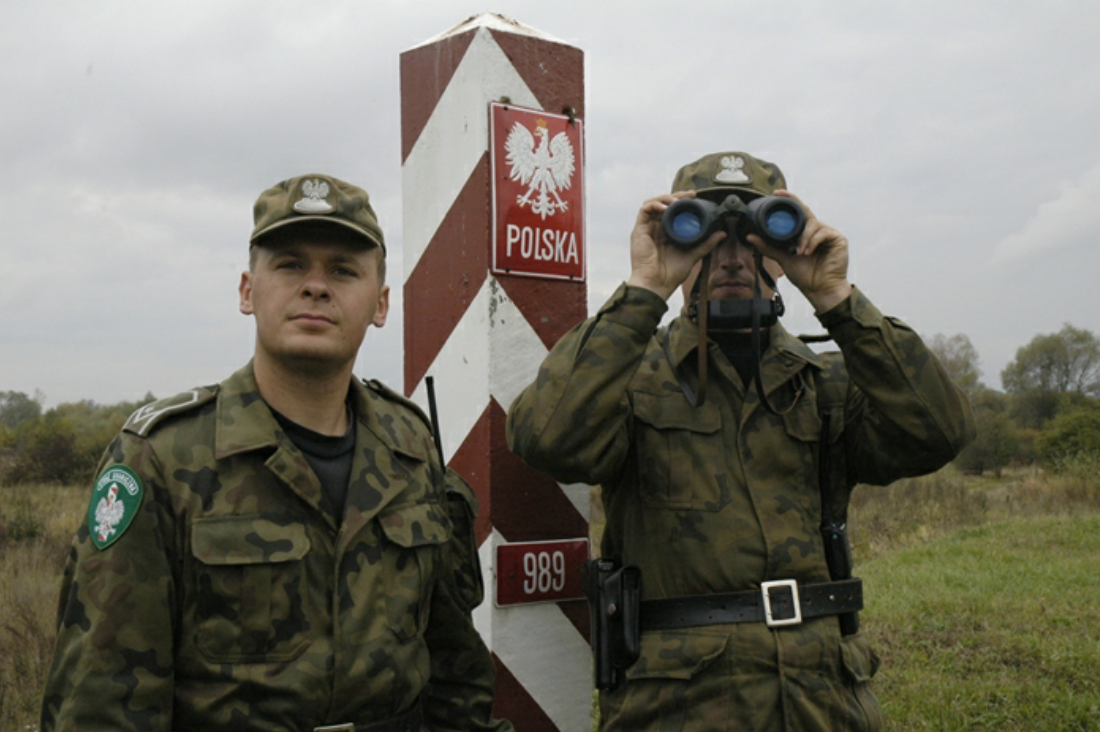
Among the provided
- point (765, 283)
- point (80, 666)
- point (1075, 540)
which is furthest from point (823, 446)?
point (1075, 540)

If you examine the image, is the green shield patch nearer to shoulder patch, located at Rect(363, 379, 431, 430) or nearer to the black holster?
shoulder patch, located at Rect(363, 379, 431, 430)

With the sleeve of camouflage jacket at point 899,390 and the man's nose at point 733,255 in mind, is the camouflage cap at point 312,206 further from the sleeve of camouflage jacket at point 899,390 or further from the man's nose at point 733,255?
the sleeve of camouflage jacket at point 899,390

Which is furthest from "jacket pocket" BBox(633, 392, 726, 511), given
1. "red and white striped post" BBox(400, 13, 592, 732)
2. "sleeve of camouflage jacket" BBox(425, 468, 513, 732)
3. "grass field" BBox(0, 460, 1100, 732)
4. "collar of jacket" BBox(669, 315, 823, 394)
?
"grass field" BBox(0, 460, 1100, 732)

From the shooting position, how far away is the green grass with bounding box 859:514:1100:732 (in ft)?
14.8

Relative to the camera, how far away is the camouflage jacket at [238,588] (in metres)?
1.59

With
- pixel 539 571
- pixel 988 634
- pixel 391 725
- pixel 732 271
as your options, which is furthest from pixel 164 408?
pixel 988 634

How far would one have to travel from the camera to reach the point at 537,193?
2.46m

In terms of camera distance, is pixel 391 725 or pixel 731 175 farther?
pixel 731 175

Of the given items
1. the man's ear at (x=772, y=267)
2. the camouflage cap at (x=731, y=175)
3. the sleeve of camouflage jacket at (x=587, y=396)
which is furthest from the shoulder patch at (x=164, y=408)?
the man's ear at (x=772, y=267)

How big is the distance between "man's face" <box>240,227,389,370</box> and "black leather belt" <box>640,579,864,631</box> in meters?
0.93

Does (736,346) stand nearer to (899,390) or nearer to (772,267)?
(772,267)

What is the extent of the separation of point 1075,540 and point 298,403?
9.35 m

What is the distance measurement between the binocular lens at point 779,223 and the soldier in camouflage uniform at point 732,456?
0.06 meters

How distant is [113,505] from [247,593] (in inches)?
10.5
